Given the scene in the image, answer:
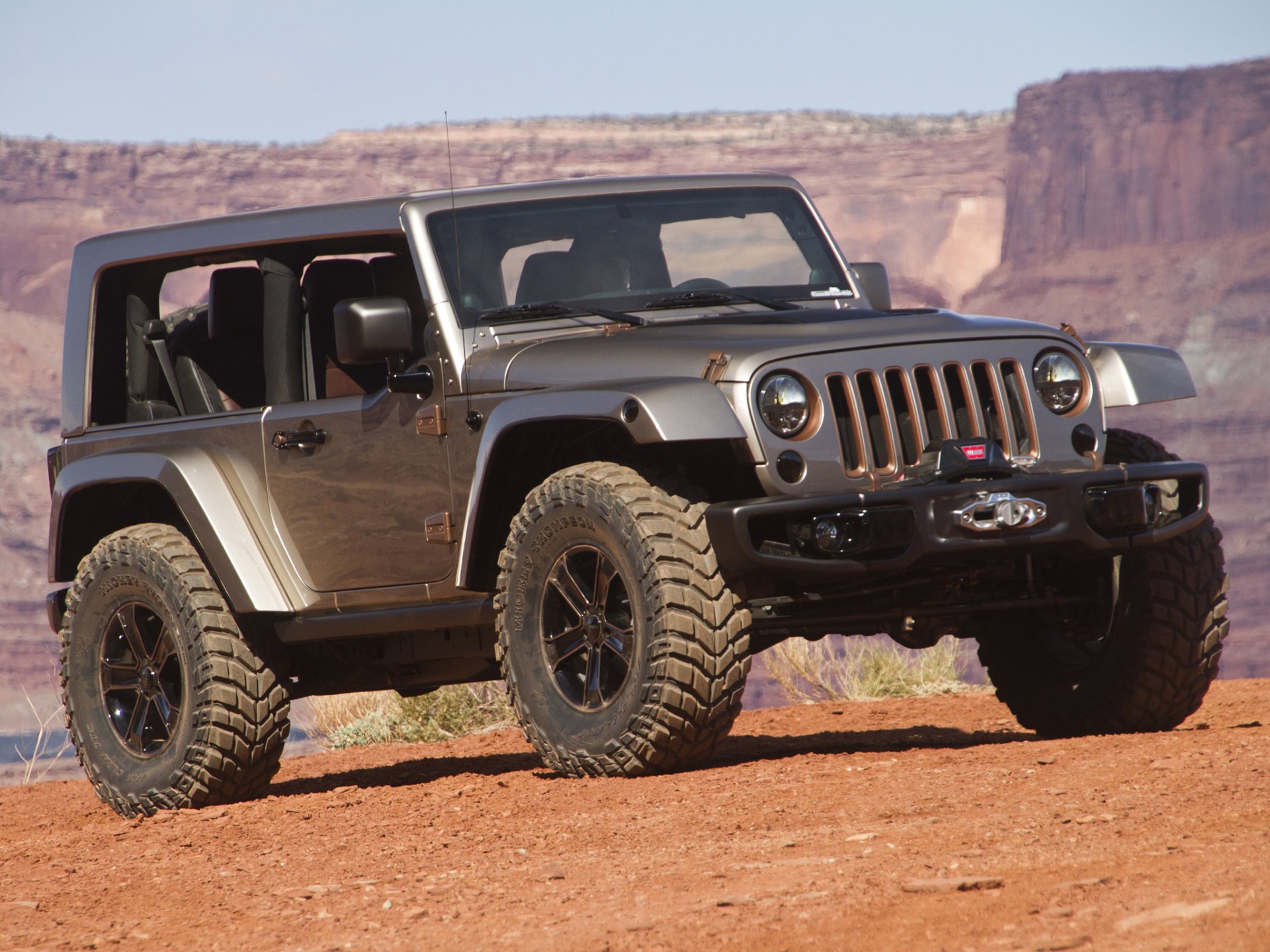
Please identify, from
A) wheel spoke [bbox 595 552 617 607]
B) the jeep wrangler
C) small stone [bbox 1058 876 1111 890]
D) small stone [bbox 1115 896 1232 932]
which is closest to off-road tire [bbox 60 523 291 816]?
the jeep wrangler

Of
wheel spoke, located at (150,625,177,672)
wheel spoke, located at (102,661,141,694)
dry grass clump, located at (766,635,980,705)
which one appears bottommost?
dry grass clump, located at (766,635,980,705)

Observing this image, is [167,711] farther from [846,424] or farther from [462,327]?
[846,424]

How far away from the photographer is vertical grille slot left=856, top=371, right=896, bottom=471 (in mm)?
5496

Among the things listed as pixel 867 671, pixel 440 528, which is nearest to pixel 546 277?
pixel 440 528

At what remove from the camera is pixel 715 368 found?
211 inches

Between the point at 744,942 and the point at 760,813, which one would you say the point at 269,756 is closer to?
the point at 760,813

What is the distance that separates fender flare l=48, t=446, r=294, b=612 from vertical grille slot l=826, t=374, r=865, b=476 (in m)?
2.34

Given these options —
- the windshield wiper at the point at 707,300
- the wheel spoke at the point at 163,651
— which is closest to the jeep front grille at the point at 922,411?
the windshield wiper at the point at 707,300

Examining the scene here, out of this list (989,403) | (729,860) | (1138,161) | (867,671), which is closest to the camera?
(729,860)

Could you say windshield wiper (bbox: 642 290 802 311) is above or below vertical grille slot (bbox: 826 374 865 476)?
above

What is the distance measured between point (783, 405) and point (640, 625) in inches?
31.0

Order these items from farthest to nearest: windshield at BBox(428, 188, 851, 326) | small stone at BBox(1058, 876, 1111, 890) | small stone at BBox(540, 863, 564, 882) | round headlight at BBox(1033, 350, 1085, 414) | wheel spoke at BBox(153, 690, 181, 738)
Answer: wheel spoke at BBox(153, 690, 181, 738)
windshield at BBox(428, 188, 851, 326)
round headlight at BBox(1033, 350, 1085, 414)
small stone at BBox(540, 863, 564, 882)
small stone at BBox(1058, 876, 1111, 890)

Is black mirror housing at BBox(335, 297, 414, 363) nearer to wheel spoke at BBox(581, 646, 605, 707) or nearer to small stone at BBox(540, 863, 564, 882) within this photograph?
wheel spoke at BBox(581, 646, 605, 707)

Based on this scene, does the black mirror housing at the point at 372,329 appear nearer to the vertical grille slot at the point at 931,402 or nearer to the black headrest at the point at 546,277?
the black headrest at the point at 546,277
